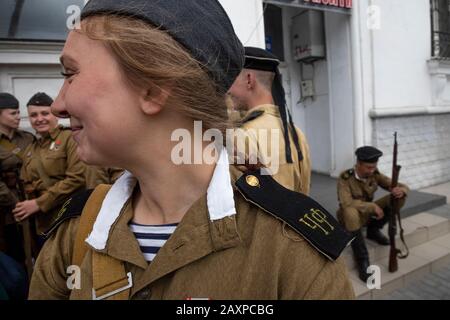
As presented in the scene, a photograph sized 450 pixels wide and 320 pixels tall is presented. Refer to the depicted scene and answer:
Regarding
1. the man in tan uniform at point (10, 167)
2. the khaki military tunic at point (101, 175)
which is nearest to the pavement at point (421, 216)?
the khaki military tunic at point (101, 175)

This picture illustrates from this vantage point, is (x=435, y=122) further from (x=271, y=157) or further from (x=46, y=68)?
(x=46, y=68)

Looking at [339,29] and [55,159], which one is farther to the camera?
[339,29]

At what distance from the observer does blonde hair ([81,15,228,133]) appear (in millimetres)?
713

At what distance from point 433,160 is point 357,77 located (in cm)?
247

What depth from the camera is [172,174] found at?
2.78 ft

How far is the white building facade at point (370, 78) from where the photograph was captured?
4.89 metres

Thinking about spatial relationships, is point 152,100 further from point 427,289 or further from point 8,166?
A: point 427,289

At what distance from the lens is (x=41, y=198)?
7.58 ft

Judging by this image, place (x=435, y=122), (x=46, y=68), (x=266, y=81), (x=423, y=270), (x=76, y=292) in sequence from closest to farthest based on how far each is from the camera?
(x=76, y=292)
(x=266, y=81)
(x=46, y=68)
(x=423, y=270)
(x=435, y=122)

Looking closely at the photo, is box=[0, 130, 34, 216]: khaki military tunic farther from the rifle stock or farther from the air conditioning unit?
the air conditioning unit

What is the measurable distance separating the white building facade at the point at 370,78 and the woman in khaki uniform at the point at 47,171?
119 inches

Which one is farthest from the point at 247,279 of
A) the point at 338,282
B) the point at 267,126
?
the point at 267,126

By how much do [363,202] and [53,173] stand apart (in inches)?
114

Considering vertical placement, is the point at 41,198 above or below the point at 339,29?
below
